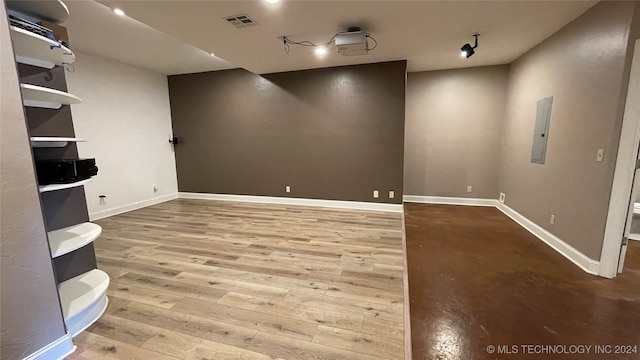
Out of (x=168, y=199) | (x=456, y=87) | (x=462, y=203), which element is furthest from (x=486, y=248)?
(x=168, y=199)

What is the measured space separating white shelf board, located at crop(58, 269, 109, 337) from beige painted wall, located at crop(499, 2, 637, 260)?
435 centimetres

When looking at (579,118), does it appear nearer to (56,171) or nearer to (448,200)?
(448,200)

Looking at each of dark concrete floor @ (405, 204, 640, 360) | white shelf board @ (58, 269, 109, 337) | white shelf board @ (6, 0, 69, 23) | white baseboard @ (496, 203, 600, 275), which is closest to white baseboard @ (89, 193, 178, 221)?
white shelf board @ (58, 269, 109, 337)

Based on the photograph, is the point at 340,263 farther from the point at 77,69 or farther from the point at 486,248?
the point at 77,69

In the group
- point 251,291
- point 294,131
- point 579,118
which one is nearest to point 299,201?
point 294,131

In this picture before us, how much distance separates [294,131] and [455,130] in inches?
122

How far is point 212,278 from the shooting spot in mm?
2451

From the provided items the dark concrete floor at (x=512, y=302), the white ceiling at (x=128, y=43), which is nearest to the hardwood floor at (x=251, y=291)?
the dark concrete floor at (x=512, y=302)

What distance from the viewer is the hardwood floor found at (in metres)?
1.65

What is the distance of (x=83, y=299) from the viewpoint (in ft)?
5.95

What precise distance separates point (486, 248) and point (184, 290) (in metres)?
3.34

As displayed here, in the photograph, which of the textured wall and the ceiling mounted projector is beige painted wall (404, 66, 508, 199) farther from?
the textured wall

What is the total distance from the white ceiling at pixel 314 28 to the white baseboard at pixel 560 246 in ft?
8.10

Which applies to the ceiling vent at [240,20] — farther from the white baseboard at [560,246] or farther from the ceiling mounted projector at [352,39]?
the white baseboard at [560,246]
